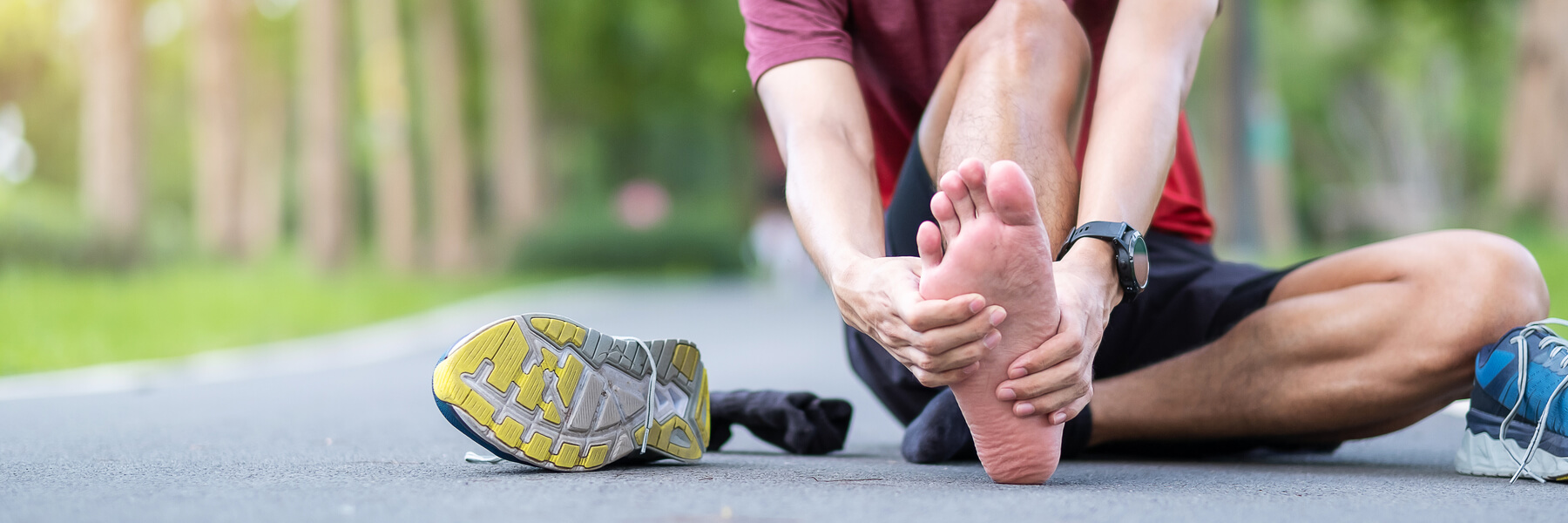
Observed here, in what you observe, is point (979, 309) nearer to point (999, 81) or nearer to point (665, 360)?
point (999, 81)

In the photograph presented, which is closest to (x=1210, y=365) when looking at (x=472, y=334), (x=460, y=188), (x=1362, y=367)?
(x=1362, y=367)

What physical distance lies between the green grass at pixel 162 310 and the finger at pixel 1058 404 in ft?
17.8

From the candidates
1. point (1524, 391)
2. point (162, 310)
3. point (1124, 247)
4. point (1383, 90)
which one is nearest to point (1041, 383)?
point (1124, 247)

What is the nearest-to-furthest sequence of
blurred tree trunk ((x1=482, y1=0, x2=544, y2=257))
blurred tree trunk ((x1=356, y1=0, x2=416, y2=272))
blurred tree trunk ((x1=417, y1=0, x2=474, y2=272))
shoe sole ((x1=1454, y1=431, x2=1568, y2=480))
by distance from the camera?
shoe sole ((x1=1454, y1=431, x2=1568, y2=480))
blurred tree trunk ((x1=356, y1=0, x2=416, y2=272))
blurred tree trunk ((x1=417, y1=0, x2=474, y2=272))
blurred tree trunk ((x1=482, y1=0, x2=544, y2=257))

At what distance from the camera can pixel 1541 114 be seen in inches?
508

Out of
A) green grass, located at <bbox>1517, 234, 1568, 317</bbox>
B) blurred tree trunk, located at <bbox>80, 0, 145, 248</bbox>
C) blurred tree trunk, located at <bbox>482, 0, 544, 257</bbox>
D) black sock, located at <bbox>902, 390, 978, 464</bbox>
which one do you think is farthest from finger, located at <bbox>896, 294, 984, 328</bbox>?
blurred tree trunk, located at <bbox>482, 0, 544, 257</bbox>

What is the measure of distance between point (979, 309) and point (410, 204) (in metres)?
19.4

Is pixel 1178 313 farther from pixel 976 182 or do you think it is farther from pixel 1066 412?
pixel 976 182

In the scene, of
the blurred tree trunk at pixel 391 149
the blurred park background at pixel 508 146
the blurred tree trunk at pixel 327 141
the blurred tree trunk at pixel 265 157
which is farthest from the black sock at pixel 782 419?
the blurred tree trunk at pixel 265 157

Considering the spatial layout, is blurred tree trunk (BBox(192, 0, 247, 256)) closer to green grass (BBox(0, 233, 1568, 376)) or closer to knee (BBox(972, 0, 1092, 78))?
green grass (BBox(0, 233, 1568, 376))

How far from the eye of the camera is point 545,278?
20.6 meters

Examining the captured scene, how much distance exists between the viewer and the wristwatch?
1959 mm

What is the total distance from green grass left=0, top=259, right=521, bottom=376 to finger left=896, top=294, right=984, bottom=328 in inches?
214

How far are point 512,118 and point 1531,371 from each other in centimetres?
2048
